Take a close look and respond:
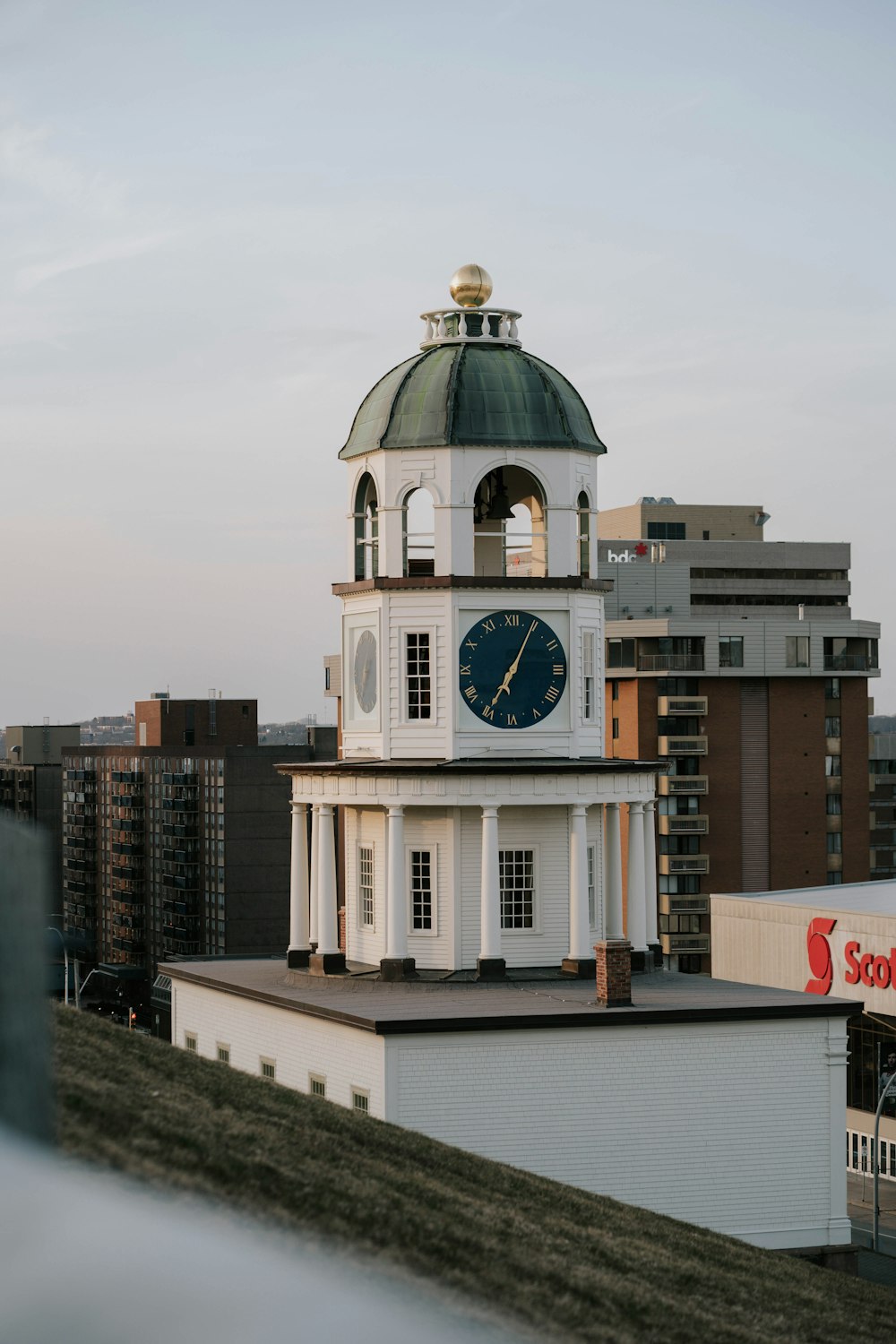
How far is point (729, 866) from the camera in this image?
12925cm

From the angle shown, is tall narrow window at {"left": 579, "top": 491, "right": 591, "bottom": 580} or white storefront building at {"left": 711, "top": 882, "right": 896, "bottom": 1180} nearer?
tall narrow window at {"left": 579, "top": 491, "right": 591, "bottom": 580}

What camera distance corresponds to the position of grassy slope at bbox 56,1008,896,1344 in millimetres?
6883

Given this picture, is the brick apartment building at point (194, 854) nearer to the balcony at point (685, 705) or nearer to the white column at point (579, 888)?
the balcony at point (685, 705)

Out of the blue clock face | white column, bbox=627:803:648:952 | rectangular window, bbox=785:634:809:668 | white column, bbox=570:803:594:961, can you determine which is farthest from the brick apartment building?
white column, bbox=570:803:594:961

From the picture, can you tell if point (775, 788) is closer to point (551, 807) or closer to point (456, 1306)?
point (551, 807)

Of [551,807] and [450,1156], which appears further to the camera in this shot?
[551,807]

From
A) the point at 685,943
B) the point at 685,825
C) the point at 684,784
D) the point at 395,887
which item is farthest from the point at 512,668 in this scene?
the point at 685,943

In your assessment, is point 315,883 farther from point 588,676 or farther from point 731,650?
point 731,650

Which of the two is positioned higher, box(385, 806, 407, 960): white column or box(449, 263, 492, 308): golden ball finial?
box(449, 263, 492, 308): golden ball finial

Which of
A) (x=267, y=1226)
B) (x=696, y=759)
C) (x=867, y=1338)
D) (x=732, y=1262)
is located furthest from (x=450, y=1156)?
(x=696, y=759)

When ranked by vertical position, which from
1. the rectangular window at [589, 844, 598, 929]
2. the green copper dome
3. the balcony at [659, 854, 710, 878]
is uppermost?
the green copper dome

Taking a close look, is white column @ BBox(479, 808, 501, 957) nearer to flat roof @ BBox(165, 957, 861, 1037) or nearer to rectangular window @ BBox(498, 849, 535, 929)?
flat roof @ BBox(165, 957, 861, 1037)

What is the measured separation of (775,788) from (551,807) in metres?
89.8

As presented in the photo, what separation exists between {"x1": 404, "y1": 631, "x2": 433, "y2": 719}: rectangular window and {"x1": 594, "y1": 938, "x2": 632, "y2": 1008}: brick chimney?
7.94 metres
